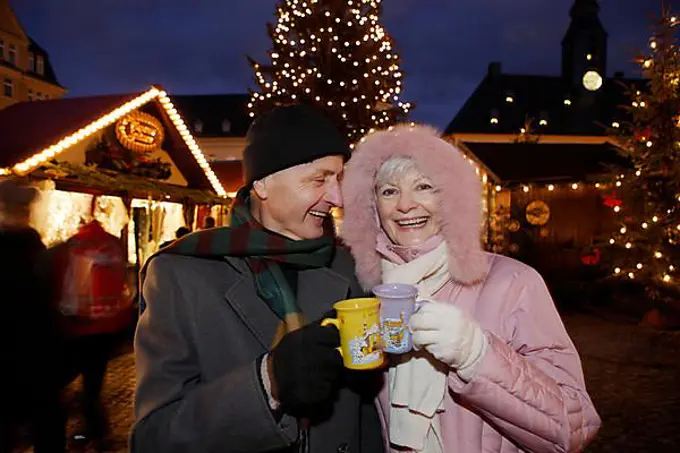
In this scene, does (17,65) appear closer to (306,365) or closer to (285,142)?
(285,142)

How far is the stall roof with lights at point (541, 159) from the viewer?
17.4 m

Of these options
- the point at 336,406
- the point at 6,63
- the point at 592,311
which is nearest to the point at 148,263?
the point at 336,406

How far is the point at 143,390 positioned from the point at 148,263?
1.69 ft

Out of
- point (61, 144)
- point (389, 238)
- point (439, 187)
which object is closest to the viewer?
point (439, 187)

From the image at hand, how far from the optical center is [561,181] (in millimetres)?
15125

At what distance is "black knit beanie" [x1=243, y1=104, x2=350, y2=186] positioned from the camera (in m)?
2.30

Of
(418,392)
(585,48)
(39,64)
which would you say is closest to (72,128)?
(418,392)

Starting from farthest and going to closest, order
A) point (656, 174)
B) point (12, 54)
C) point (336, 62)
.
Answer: point (12, 54) < point (336, 62) < point (656, 174)

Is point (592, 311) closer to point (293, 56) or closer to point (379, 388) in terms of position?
point (293, 56)

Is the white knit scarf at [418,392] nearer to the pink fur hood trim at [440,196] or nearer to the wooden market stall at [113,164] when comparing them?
the pink fur hood trim at [440,196]

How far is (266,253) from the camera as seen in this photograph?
219 cm

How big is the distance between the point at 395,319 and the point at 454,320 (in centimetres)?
21

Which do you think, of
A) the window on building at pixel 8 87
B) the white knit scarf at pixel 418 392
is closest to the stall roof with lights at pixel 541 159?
the white knit scarf at pixel 418 392

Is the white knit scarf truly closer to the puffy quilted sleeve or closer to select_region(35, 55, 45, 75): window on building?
the puffy quilted sleeve
